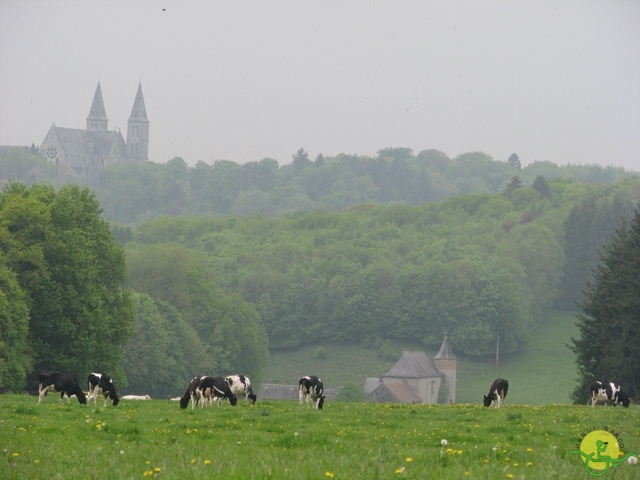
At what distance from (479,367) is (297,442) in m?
141

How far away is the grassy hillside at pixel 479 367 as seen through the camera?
14412 cm

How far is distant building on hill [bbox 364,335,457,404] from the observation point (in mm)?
146000

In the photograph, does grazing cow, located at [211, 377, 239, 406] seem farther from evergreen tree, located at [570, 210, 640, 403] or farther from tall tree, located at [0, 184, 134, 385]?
evergreen tree, located at [570, 210, 640, 403]

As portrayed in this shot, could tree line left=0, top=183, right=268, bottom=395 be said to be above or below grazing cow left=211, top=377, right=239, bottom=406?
above

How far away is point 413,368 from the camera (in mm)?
154250

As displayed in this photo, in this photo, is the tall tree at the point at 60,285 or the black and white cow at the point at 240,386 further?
the tall tree at the point at 60,285

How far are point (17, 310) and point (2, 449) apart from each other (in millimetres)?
33893

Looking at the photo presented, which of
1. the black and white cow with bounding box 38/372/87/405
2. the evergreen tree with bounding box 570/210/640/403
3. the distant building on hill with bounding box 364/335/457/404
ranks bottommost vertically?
the distant building on hill with bounding box 364/335/457/404

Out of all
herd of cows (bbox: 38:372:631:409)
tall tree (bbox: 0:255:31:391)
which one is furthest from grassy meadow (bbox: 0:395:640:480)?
tall tree (bbox: 0:255:31:391)

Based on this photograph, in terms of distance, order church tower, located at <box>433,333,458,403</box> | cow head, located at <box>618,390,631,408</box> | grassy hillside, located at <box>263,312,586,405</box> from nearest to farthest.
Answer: cow head, located at <box>618,390,631,408</box>, grassy hillside, located at <box>263,312,586,405</box>, church tower, located at <box>433,333,458,403</box>

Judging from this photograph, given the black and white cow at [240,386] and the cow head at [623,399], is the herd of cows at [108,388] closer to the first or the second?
the black and white cow at [240,386]

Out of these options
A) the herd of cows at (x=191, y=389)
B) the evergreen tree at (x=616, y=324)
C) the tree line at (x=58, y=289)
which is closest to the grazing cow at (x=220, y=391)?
the herd of cows at (x=191, y=389)

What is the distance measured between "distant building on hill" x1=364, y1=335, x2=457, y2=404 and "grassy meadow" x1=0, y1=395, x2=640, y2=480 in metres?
114

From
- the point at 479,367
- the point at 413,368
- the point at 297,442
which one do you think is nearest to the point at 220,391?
the point at 297,442
